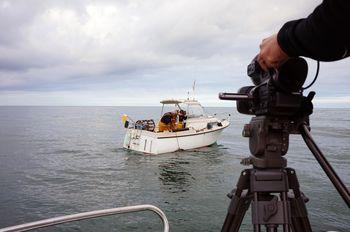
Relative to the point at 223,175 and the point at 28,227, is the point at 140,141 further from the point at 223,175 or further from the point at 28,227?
the point at 28,227

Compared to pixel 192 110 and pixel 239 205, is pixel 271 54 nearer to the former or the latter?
pixel 239 205

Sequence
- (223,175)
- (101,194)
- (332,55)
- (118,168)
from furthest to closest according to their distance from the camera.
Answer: (118,168), (223,175), (101,194), (332,55)

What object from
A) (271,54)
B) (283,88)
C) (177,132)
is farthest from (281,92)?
(177,132)

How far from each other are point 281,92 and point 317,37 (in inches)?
19.2

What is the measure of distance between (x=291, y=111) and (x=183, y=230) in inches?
378

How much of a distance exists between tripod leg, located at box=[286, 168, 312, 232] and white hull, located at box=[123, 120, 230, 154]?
21672 millimetres

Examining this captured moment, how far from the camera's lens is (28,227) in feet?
6.98

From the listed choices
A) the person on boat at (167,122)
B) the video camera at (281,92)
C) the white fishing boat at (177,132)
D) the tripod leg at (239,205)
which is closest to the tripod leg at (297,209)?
the tripod leg at (239,205)

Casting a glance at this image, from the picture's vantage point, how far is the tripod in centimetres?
177

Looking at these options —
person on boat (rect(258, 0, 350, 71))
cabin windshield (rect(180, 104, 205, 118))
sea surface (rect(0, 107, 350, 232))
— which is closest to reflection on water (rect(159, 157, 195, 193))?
sea surface (rect(0, 107, 350, 232))

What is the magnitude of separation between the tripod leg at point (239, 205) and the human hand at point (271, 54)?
683 mm

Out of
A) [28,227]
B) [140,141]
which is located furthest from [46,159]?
[28,227]

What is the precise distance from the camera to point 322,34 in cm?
132

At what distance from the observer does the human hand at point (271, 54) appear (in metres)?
1.54
